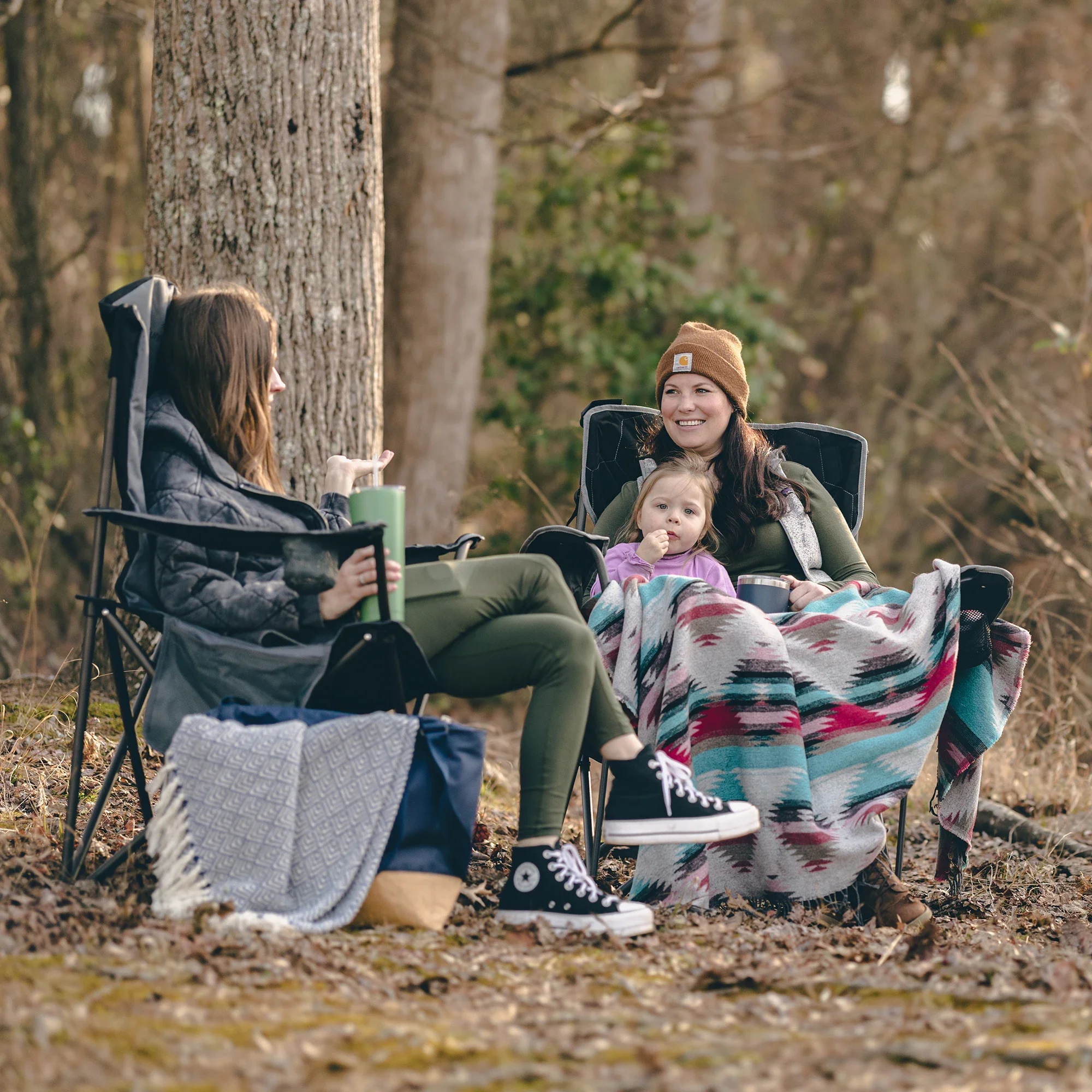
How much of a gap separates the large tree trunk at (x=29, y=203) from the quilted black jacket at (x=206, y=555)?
421cm

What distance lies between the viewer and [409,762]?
2393 mm

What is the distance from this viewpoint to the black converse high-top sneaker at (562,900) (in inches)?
95.5

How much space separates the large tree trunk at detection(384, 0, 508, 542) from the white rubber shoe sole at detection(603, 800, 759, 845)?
314cm

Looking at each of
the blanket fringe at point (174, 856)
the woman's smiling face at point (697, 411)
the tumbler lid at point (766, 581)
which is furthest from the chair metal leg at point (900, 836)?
the blanket fringe at point (174, 856)

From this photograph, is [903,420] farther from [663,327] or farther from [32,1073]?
[32,1073]

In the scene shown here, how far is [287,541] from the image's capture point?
7.83 ft

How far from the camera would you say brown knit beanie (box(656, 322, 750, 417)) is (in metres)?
3.44

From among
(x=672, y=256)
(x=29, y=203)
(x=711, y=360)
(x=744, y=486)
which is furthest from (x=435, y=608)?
(x=672, y=256)

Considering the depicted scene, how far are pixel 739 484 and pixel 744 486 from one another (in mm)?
17

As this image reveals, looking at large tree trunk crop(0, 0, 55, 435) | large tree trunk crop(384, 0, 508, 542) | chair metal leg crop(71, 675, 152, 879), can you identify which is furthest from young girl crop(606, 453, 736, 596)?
large tree trunk crop(0, 0, 55, 435)

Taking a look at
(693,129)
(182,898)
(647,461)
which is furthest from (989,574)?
(693,129)

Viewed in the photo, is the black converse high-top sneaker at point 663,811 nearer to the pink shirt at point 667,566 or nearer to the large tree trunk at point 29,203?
the pink shirt at point 667,566

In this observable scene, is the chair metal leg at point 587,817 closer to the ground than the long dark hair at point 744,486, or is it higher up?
closer to the ground

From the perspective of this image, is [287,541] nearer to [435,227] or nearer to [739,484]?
[739,484]
